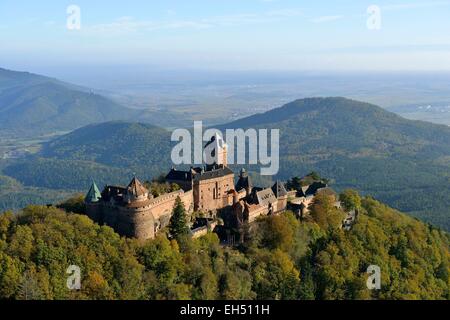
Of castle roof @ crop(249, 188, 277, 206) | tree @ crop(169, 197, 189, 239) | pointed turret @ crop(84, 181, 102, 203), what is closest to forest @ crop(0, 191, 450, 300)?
tree @ crop(169, 197, 189, 239)

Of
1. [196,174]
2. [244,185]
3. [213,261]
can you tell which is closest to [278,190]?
[244,185]

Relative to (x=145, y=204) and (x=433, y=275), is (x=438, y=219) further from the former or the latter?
(x=145, y=204)

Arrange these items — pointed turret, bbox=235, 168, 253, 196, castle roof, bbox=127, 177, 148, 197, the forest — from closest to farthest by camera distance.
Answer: the forest < castle roof, bbox=127, 177, 148, 197 < pointed turret, bbox=235, 168, 253, 196

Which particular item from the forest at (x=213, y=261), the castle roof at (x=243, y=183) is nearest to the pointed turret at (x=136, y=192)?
the forest at (x=213, y=261)

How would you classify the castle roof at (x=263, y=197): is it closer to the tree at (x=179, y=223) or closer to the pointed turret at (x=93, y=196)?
the tree at (x=179, y=223)

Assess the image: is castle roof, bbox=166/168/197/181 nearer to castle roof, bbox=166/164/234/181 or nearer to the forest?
castle roof, bbox=166/164/234/181
